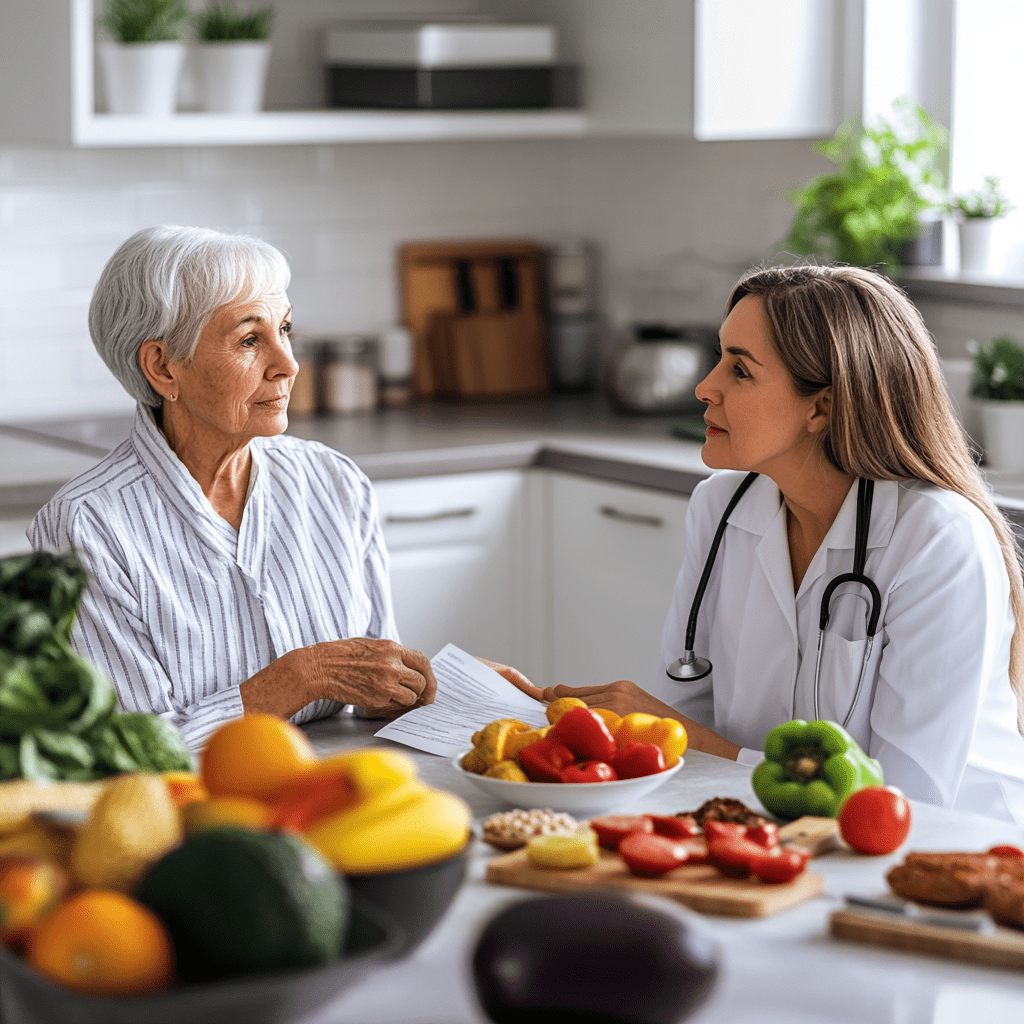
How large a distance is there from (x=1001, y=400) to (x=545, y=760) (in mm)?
1857

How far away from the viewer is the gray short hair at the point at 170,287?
2008mm

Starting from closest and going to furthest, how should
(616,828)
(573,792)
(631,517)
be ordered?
(616,828) < (573,792) < (631,517)

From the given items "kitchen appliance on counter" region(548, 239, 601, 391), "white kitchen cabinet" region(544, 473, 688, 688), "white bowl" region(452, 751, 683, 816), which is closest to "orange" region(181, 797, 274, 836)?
"white bowl" region(452, 751, 683, 816)

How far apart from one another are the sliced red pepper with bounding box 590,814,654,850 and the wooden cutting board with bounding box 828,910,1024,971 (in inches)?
8.4

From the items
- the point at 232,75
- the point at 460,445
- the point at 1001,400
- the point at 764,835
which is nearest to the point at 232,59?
the point at 232,75

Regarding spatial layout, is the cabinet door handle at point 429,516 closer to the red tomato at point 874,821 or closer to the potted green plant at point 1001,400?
the potted green plant at point 1001,400

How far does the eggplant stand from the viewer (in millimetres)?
856

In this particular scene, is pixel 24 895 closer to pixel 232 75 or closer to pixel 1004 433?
pixel 1004 433

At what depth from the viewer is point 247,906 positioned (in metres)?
0.83

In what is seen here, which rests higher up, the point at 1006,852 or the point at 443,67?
the point at 443,67

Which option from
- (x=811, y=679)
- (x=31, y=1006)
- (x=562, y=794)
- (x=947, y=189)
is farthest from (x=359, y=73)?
(x=31, y=1006)

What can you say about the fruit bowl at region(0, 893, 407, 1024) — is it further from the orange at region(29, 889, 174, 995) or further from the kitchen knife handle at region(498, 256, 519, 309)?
the kitchen knife handle at region(498, 256, 519, 309)

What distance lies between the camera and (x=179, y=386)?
2.05 m

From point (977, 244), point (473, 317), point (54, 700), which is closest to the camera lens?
point (54, 700)
